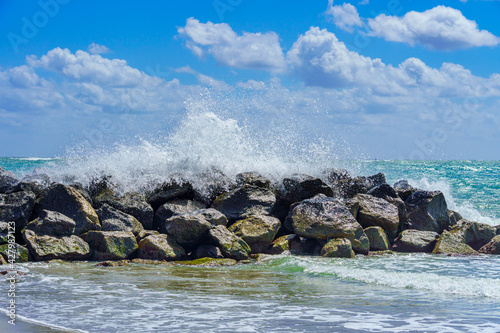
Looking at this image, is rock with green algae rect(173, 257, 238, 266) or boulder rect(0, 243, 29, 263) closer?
boulder rect(0, 243, 29, 263)

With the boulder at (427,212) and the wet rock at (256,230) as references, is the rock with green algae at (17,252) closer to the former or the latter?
the wet rock at (256,230)

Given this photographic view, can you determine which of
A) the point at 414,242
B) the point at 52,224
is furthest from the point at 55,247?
the point at 414,242

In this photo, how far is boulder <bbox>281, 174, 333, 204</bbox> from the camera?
38.0ft

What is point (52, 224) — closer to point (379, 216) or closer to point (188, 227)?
point (188, 227)

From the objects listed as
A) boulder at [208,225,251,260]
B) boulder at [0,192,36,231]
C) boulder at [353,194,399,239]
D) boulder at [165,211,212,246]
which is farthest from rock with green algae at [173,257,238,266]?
boulder at [353,194,399,239]

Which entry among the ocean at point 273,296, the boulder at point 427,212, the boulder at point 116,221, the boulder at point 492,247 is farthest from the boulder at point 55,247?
the boulder at point 492,247

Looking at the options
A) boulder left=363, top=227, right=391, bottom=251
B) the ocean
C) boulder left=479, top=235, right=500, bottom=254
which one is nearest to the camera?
the ocean

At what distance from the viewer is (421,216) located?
39.6 feet

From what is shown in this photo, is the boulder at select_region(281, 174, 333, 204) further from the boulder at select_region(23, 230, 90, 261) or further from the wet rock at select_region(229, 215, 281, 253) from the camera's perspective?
the boulder at select_region(23, 230, 90, 261)

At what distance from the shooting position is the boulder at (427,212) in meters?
12.1

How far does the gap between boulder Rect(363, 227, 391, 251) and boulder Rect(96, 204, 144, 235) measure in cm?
479

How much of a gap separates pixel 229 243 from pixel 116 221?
7.91 ft

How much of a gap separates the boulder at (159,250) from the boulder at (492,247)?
6514 mm

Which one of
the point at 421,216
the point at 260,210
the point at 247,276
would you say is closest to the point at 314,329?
the point at 247,276
